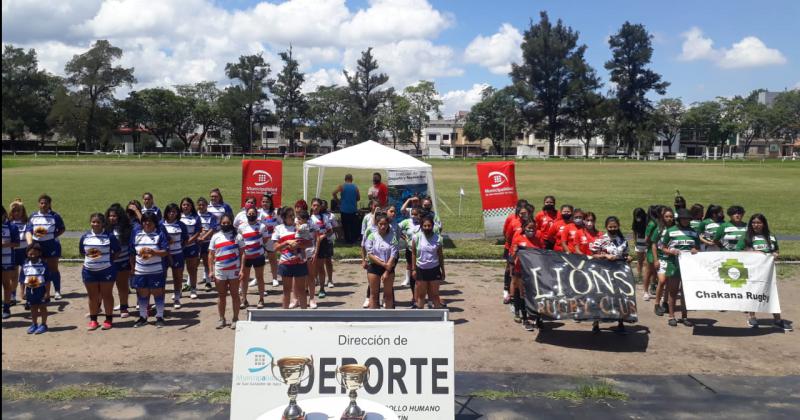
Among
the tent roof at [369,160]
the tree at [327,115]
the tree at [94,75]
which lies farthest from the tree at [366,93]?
the tent roof at [369,160]

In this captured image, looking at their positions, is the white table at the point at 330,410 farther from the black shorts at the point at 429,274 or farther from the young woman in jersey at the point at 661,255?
the young woman in jersey at the point at 661,255

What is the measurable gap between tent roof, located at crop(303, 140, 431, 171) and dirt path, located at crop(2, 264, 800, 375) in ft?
19.1

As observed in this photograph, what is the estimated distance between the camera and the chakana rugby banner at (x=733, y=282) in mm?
8516

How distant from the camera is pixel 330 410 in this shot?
13.2 feet

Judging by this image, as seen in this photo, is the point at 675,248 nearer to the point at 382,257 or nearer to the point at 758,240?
the point at 758,240

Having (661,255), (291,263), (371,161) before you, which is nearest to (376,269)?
(291,263)

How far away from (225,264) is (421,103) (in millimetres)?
104615

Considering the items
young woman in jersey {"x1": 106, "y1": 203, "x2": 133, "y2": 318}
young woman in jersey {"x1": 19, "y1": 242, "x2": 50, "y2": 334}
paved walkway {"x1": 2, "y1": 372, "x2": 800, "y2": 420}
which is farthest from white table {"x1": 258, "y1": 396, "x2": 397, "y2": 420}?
young woman in jersey {"x1": 19, "y1": 242, "x2": 50, "y2": 334}

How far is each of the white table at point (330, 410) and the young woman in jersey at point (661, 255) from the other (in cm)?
625

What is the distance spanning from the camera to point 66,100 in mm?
82438

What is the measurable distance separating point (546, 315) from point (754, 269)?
328cm

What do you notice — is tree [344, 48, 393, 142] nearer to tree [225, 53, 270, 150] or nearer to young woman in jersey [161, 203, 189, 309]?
tree [225, 53, 270, 150]

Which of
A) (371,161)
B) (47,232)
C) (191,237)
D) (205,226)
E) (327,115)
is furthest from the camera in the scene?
(327,115)

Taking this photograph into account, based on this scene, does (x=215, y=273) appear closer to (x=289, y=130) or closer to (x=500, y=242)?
(x=500, y=242)
